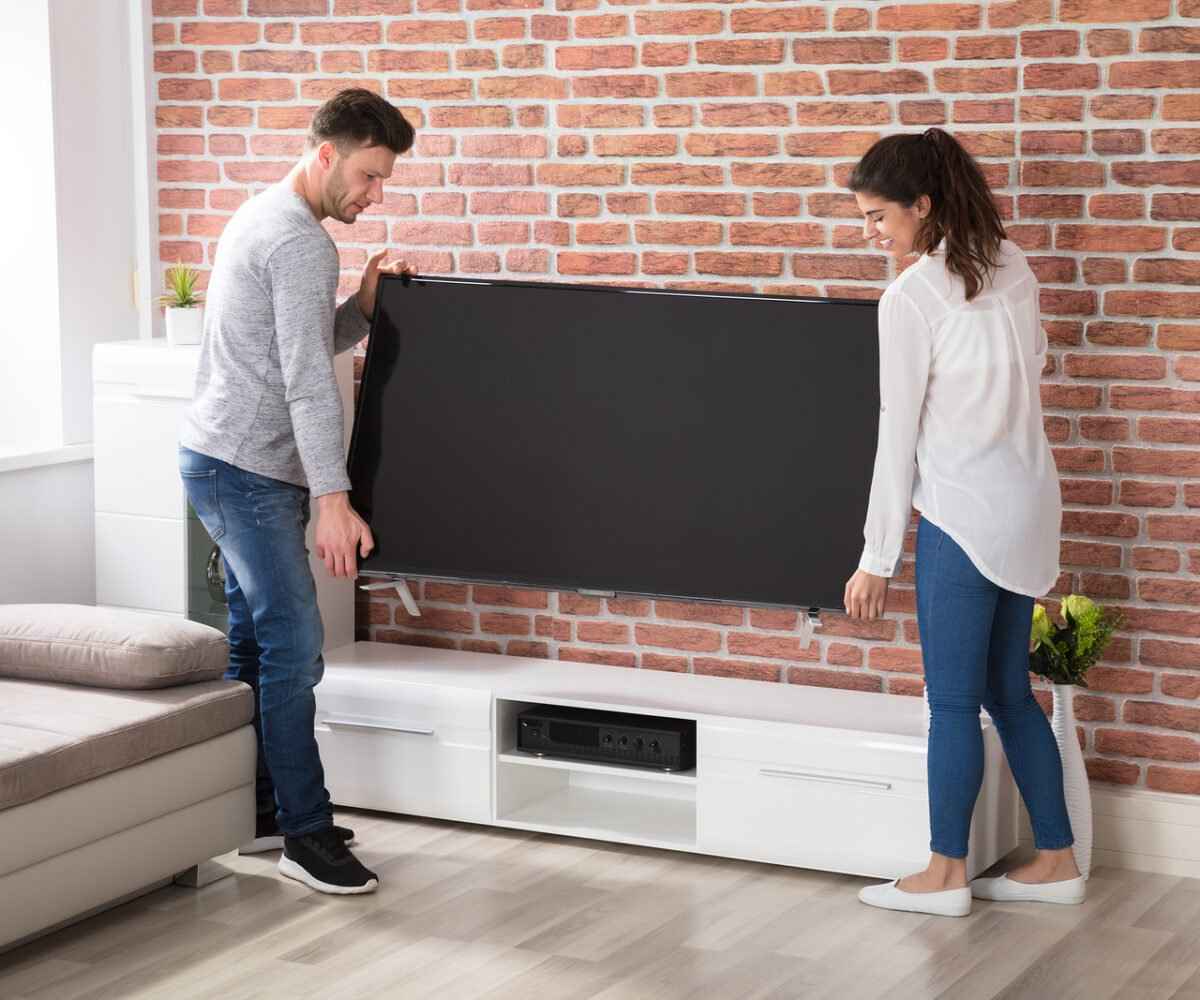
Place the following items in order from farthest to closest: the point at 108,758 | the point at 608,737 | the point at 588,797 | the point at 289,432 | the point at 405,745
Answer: the point at 588,797 → the point at 405,745 → the point at 608,737 → the point at 289,432 → the point at 108,758

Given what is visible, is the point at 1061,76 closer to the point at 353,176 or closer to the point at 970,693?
the point at 970,693

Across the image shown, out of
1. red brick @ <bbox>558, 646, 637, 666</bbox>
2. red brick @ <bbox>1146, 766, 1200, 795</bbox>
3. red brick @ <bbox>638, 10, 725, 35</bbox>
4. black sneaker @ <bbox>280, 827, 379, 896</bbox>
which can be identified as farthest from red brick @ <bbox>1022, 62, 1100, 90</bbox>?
black sneaker @ <bbox>280, 827, 379, 896</bbox>

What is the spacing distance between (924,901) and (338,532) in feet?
4.67

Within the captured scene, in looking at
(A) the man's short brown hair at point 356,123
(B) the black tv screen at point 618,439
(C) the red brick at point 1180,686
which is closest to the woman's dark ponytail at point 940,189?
(B) the black tv screen at point 618,439

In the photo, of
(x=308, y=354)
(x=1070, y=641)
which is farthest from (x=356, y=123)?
(x=1070, y=641)

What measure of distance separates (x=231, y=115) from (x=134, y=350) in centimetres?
75

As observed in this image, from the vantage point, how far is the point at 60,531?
4.72 metres

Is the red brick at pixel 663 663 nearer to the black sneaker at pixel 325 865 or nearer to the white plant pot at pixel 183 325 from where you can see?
the black sneaker at pixel 325 865

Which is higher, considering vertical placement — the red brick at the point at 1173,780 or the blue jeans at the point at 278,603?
the blue jeans at the point at 278,603

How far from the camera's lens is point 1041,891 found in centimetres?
368

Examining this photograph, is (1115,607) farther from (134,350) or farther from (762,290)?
(134,350)

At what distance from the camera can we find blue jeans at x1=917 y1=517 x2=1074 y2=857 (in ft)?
11.4

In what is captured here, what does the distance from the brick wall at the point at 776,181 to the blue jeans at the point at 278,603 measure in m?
0.90

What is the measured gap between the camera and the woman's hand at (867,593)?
3523mm
